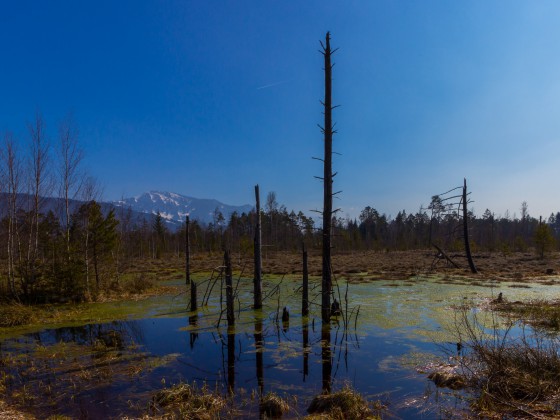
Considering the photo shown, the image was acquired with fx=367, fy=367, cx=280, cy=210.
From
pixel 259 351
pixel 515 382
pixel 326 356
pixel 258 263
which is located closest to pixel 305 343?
pixel 326 356

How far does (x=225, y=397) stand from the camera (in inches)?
317

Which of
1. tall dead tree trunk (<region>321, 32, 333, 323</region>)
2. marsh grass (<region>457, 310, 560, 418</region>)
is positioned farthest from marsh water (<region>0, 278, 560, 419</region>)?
tall dead tree trunk (<region>321, 32, 333, 323</region>)

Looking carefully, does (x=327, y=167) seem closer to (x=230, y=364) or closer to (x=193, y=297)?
(x=230, y=364)

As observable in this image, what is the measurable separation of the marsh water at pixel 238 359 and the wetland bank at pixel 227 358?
0.03 metres

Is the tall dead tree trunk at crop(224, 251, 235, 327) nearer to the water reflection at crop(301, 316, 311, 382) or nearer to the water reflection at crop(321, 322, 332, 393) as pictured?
the water reflection at crop(301, 316, 311, 382)

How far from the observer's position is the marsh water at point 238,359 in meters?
7.89

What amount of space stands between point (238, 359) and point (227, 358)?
14.4 inches

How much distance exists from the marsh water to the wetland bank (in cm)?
3

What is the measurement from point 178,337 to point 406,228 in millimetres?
94476

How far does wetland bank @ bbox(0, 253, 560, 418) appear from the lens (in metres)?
7.75

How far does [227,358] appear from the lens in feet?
36.4

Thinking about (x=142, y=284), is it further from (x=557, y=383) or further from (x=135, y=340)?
(x=557, y=383)

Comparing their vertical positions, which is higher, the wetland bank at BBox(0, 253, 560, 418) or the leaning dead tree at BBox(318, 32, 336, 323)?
the leaning dead tree at BBox(318, 32, 336, 323)

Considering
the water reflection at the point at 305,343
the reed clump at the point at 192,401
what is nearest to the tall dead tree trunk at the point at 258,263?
the water reflection at the point at 305,343
